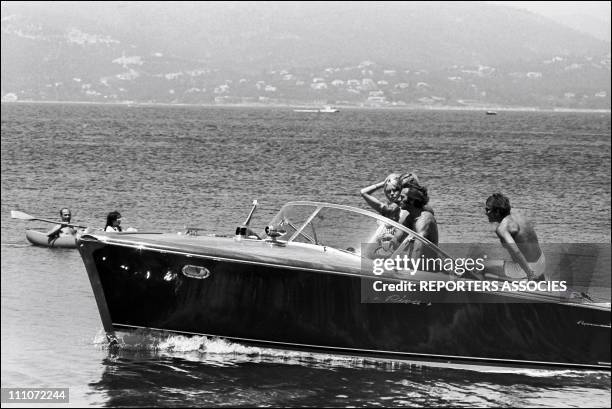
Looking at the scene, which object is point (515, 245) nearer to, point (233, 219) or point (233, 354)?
point (233, 354)

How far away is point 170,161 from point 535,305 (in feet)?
169

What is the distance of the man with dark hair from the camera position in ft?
49.8

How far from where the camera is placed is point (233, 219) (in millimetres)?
35875

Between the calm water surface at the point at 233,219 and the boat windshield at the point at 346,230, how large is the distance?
1634mm

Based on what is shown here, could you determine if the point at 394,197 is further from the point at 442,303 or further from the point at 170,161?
the point at 170,161

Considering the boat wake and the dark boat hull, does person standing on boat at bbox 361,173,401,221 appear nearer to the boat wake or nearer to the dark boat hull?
the dark boat hull

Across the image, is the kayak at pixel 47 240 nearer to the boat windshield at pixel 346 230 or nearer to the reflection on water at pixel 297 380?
the reflection on water at pixel 297 380

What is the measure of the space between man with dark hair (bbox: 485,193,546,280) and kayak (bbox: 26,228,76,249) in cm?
1473

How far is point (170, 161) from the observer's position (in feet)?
214

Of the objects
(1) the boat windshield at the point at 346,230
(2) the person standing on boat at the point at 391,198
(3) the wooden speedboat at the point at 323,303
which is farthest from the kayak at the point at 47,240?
(2) the person standing on boat at the point at 391,198

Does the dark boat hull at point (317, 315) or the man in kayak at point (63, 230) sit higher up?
the man in kayak at point (63, 230)

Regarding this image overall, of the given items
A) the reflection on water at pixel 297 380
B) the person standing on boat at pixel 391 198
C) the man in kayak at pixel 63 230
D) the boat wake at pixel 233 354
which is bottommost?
the reflection on water at pixel 297 380

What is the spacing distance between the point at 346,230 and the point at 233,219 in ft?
66.6

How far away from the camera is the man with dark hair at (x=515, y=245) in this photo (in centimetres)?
1517
